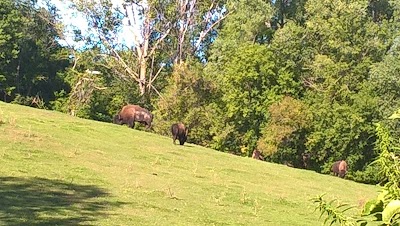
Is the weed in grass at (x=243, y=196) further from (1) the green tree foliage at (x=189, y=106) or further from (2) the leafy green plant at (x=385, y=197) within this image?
(1) the green tree foliage at (x=189, y=106)

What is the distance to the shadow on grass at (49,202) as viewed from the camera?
24.8ft

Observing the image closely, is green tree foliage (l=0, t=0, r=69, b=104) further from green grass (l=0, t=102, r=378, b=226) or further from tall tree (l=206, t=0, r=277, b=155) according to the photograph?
green grass (l=0, t=102, r=378, b=226)

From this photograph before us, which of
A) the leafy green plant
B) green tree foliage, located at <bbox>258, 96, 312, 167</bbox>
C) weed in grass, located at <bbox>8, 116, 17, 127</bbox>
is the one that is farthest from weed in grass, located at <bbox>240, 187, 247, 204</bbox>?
green tree foliage, located at <bbox>258, 96, 312, 167</bbox>

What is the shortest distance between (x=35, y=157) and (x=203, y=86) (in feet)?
86.3

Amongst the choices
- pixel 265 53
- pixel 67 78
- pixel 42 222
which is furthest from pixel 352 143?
pixel 42 222

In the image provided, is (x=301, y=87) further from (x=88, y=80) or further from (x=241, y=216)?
(x=241, y=216)

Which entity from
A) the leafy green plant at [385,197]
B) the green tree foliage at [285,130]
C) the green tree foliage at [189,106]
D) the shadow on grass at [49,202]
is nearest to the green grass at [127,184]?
the shadow on grass at [49,202]

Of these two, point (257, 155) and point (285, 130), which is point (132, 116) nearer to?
point (257, 155)

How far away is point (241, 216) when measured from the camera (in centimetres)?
1017

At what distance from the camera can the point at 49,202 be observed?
8.72 meters

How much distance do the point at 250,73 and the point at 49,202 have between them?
30495 mm

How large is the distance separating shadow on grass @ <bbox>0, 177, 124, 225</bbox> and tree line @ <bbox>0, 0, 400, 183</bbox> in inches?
934

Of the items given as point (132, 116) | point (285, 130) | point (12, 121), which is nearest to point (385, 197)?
point (12, 121)

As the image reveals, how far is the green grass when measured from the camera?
864 cm
